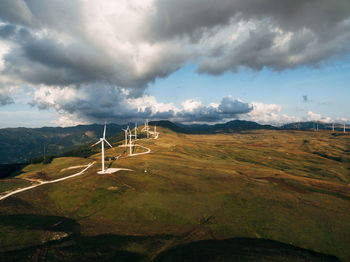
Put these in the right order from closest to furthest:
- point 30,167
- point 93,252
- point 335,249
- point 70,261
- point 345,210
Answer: point 70,261
point 93,252
point 335,249
point 345,210
point 30,167

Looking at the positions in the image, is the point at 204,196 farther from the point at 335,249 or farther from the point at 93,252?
the point at 93,252

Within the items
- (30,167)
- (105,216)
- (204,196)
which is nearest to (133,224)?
(105,216)

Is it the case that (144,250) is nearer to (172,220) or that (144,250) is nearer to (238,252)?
(172,220)

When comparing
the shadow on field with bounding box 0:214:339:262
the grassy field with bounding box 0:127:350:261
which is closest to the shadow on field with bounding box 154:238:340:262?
the shadow on field with bounding box 0:214:339:262

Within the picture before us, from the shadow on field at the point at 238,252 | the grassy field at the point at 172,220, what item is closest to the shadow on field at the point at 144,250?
the shadow on field at the point at 238,252

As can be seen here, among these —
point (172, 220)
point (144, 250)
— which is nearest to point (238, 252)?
point (144, 250)

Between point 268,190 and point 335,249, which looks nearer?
point 335,249

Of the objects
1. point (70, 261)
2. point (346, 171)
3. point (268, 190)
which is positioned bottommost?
point (346, 171)
